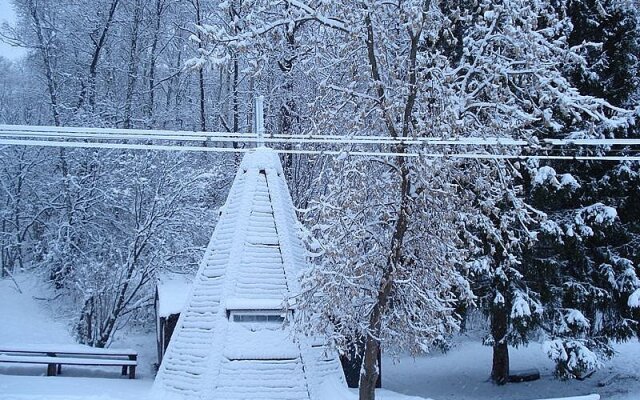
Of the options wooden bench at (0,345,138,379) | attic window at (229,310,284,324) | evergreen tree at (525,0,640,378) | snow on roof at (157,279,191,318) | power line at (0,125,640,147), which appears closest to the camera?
power line at (0,125,640,147)

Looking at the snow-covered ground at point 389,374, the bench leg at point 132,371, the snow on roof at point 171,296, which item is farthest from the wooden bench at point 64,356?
the snow on roof at point 171,296

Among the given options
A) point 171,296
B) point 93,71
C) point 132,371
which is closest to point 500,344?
point 171,296

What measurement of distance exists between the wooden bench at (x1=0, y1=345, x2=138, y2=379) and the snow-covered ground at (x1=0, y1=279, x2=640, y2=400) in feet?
1.10

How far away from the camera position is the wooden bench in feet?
51.1

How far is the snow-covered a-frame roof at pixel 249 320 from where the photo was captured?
9.98m

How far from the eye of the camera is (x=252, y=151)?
11859 mm

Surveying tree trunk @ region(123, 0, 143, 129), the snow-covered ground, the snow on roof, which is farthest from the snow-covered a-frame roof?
tree trunk @ region(123, 0, 143, 129)

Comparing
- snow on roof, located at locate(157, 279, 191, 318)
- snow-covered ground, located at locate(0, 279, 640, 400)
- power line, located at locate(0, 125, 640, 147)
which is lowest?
snow-covered ground, located at locate(0, 279, 640, 400)

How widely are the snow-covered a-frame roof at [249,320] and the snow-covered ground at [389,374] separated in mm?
2046

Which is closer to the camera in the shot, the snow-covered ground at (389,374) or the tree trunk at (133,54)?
the snow-covered ground at (389,374)

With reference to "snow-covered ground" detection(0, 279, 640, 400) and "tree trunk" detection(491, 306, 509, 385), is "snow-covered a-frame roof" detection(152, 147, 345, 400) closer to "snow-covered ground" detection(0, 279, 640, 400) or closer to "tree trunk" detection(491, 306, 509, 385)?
"snow-covered ground" detection(0, 279, 640, 400)

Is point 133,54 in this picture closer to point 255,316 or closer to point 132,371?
point 132,371

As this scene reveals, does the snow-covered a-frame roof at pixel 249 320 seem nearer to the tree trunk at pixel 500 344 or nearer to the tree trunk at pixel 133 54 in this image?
the tree trunk at pixel 500 344

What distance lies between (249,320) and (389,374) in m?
11.4
